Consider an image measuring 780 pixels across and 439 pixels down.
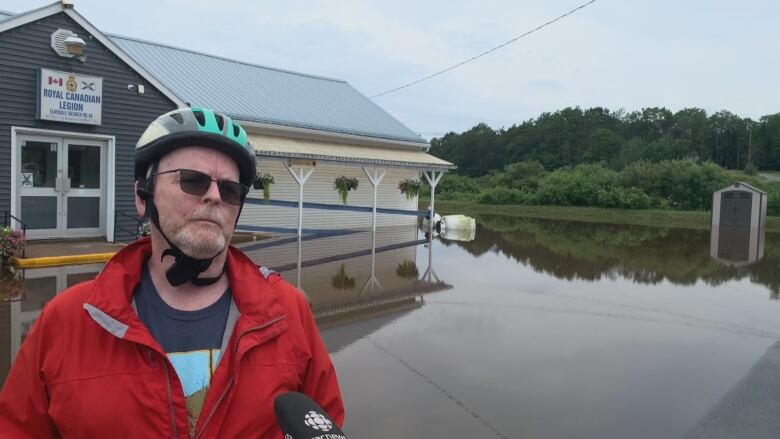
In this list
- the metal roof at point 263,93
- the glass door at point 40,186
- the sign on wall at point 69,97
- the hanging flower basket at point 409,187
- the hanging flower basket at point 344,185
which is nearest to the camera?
the sign on wall at point 69,97

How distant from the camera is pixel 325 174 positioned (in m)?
20.5

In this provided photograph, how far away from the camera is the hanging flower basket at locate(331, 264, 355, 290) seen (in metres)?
10.2

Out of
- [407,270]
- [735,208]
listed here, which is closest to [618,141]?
[735,208]

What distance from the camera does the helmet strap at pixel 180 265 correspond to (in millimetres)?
1731

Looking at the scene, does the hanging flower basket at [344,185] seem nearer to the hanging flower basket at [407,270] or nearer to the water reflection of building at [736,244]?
the hanging flower basket at [407,270]

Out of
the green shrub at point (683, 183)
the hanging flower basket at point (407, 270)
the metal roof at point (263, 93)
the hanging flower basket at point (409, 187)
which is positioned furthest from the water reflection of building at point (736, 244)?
the metal roof at point (263, 93)

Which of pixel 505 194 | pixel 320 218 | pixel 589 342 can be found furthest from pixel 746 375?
pixel 505 194

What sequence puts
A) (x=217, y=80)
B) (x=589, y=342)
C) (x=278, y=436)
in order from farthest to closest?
(x=217, y=80), (x=589, y=342), (x=278, y=436)

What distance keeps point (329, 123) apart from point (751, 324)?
596 inches

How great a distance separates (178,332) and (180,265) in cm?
19

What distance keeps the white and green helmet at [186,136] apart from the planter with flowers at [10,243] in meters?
9.87

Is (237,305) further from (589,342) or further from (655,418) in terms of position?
(589,342)

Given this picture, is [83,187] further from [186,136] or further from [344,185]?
[186,136]

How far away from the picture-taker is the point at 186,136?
1771 mm
